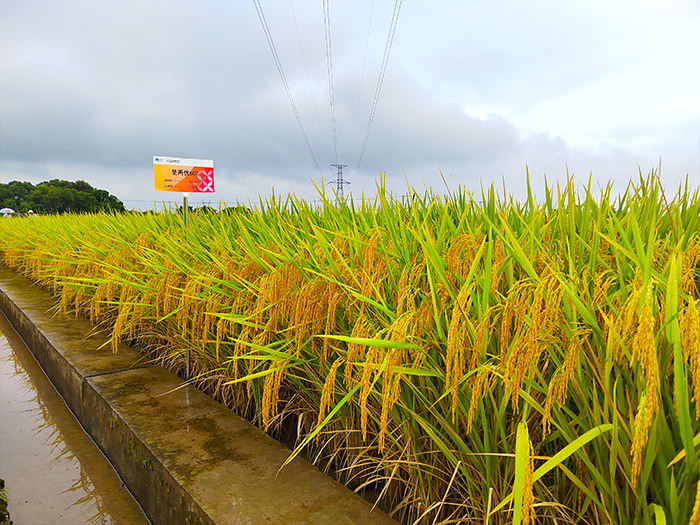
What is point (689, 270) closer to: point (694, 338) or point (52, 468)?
point (694, 338)

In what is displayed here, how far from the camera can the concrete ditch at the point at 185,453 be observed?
1.36 m

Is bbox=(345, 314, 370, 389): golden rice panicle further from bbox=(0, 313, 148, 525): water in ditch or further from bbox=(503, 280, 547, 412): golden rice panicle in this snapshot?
bbox=(0, 313, 148, 525): water in ditch

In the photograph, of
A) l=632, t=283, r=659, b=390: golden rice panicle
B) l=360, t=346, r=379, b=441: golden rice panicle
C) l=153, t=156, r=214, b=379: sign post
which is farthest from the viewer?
l=153, t=156, r=214, b=379: sign post

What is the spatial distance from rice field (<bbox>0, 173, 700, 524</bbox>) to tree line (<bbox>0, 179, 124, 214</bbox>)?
46.4m

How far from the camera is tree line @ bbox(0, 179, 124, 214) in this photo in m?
46.2

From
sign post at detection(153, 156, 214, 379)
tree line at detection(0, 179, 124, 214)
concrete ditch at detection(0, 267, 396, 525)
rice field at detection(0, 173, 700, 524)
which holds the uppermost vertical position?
tree line at detection(0, 179, 124, 214)

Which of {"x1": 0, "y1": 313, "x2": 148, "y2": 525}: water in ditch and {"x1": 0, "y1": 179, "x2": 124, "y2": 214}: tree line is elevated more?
{"x1": 0, "y1": 179, "x2": 124, "y2": 214}: tree line

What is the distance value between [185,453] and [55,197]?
54.4 m

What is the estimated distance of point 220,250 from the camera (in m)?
2.42

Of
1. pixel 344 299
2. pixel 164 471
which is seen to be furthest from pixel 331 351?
pixel 164 471

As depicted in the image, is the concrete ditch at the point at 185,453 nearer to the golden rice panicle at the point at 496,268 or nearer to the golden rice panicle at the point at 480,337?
the golden rice panicle at the point at 480,337

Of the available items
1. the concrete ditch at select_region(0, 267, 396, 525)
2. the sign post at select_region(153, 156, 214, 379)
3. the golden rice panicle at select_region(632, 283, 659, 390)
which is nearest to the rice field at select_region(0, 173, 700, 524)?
the golden rice panicle at select_region(632, 283, 659, 390)

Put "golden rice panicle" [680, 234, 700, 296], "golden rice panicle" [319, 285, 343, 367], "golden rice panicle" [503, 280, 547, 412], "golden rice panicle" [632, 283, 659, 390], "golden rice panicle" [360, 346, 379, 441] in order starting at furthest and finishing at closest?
"golden rice panicle" [319, 285, 343, 367], "golden rice panicle" [680, 234, 700, 296], "golden rice panicle" [360, 346, 379, 441], "golden rice panicle" [503, 280, 547, 412], "golden rice panicle" [632, 283, 659, 390]

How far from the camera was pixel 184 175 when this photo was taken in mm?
3012
